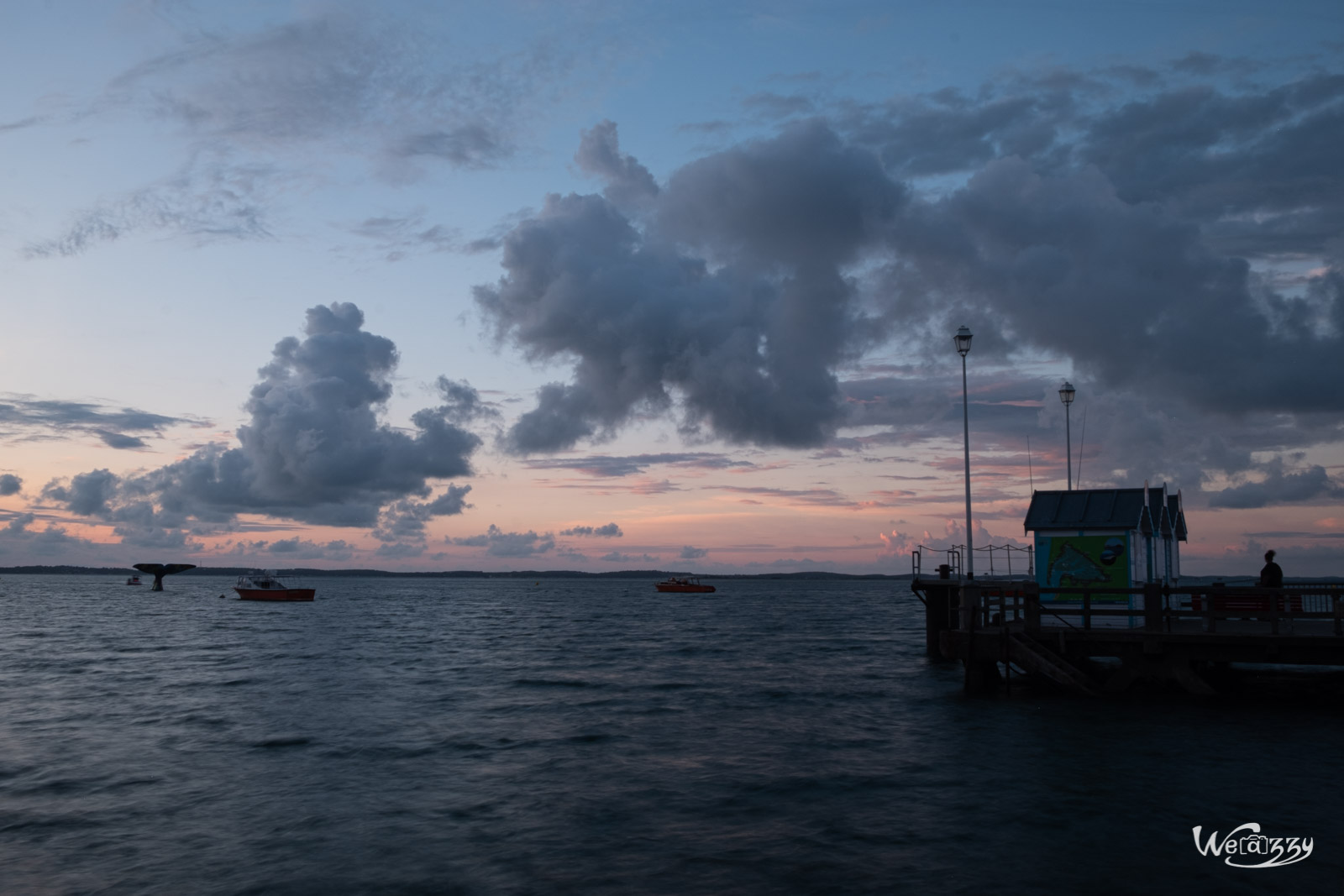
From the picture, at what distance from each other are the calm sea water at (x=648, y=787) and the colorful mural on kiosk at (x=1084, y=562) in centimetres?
481

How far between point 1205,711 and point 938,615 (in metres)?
13.5

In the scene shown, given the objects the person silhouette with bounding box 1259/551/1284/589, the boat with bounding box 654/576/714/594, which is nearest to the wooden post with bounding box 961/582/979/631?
the person silhouette with bounding box 1259/551/1284/589

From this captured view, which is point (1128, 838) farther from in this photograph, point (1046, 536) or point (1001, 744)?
→ point (1046, 536)

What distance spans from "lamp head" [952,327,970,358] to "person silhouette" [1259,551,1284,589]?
1089 centimetres

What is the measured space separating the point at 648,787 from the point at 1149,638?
14715 mm

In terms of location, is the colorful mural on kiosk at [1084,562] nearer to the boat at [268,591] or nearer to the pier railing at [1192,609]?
the pier railing at [1192,609]

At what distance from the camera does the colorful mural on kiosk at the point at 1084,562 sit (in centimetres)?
2930

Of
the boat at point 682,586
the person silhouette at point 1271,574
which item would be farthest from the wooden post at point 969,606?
the boat at point 682,586

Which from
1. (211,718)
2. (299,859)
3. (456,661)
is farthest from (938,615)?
(299,859)

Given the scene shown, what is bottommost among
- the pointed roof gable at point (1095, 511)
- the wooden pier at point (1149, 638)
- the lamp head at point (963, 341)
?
the wooden pier at point (1149, 638)

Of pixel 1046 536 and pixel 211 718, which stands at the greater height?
pixel 1046 536

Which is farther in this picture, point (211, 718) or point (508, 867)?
point (211, 718)

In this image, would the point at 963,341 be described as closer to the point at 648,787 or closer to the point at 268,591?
the point at 648,787

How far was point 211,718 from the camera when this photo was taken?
27.1m
